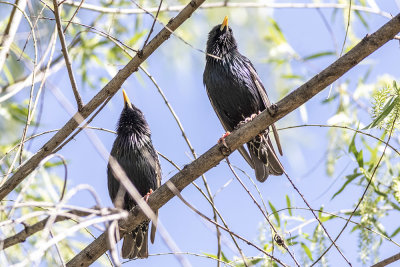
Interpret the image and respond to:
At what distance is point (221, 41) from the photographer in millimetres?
5105

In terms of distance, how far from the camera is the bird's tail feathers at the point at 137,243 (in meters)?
4.92

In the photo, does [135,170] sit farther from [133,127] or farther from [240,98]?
[240,98]

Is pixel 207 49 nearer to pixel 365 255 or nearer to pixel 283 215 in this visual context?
pixel 283 215

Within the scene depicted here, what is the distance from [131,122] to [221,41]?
1105 mm

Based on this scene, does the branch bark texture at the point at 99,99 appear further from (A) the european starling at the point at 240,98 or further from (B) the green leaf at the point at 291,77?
(B) the green leaf at the point at 291,77

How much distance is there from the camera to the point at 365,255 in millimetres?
4227

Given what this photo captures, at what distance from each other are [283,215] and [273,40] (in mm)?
1977

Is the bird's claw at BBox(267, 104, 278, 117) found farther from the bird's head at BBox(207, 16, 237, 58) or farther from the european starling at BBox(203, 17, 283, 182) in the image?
the bird's head at BBox(207, 16, 237, 58)

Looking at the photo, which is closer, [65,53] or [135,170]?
[65,53]

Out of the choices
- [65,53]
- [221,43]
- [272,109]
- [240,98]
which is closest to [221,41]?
[221,43]

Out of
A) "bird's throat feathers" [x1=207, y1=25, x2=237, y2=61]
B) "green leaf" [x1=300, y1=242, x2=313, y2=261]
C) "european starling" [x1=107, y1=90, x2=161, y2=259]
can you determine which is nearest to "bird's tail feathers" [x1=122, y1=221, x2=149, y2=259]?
"european starling" [x1=107, y1=90, x2=161, y2=259]

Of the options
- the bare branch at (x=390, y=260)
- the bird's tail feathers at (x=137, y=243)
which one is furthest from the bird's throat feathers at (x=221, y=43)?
the bare branch at (x=390, y=260)

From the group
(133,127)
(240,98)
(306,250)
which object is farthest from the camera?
(133,127)

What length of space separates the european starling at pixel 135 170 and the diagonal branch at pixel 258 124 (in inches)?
48.8
